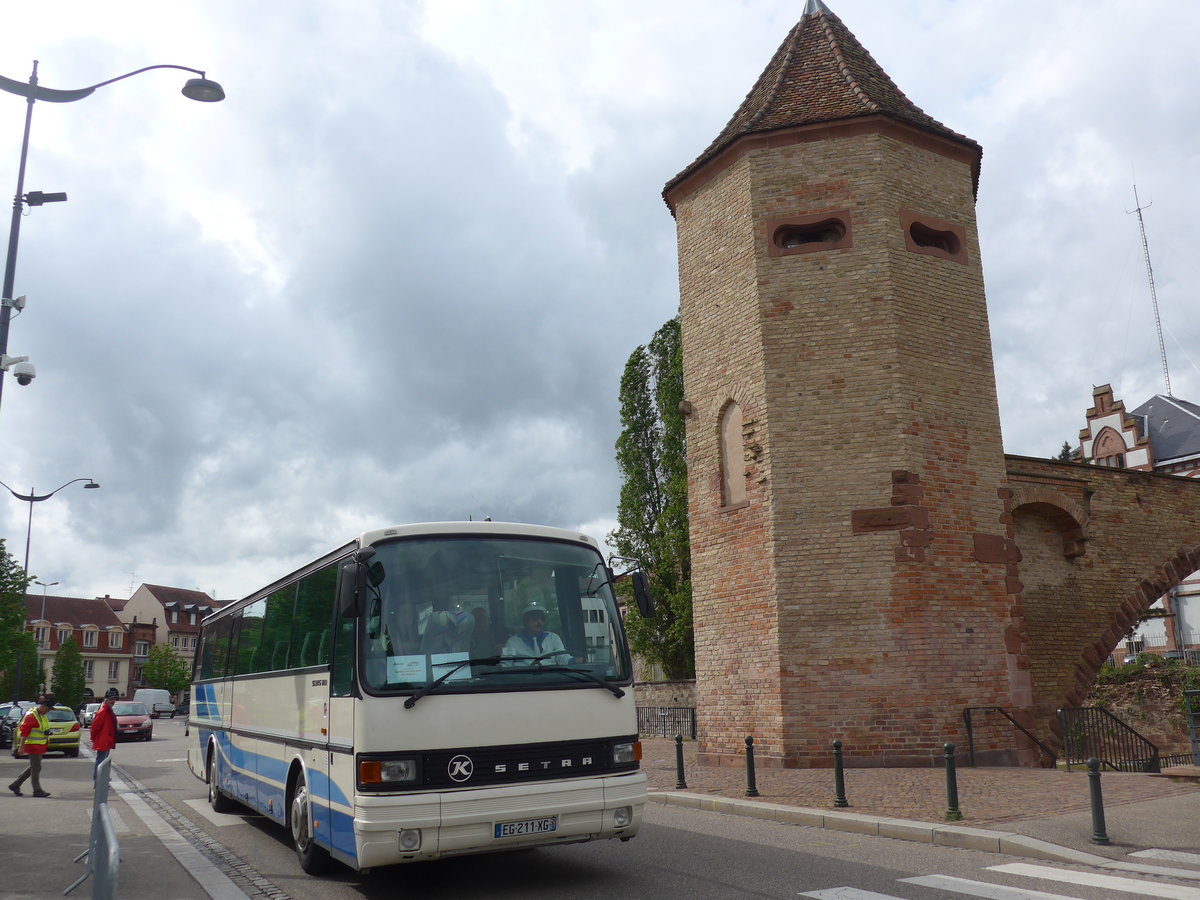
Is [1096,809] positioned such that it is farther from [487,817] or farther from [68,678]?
[68,678]

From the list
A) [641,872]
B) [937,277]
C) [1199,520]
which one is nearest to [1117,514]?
[1199,520]

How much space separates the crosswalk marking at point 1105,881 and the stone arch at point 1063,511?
11.0 m

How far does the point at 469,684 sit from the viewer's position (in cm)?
660

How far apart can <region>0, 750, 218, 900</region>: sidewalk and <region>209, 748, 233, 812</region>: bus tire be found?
0.88 m

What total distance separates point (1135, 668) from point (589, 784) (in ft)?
106

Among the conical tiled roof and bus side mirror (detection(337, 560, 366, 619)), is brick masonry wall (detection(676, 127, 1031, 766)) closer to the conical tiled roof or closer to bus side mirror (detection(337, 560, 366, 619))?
the conical tiled roof

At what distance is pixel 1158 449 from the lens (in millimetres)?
52406

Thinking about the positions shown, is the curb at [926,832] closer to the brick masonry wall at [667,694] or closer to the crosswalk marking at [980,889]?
the crosswalk marking at [980,889]

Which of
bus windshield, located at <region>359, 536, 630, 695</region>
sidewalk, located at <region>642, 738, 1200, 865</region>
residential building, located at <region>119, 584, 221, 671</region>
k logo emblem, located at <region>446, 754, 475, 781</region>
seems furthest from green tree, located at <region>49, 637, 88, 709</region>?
k logo emblem, located at <region>446, 754, 475, 781</region>

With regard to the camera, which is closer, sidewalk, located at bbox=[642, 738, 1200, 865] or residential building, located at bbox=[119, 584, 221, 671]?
sidewalk, located at bbox=[642, 738, 1200, 865]

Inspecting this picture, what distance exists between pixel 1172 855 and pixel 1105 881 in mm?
1215

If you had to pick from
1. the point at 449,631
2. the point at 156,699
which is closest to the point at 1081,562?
the point at 449,631

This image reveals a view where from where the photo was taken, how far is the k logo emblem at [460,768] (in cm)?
639

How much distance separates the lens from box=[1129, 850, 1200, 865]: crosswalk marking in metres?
7.61
